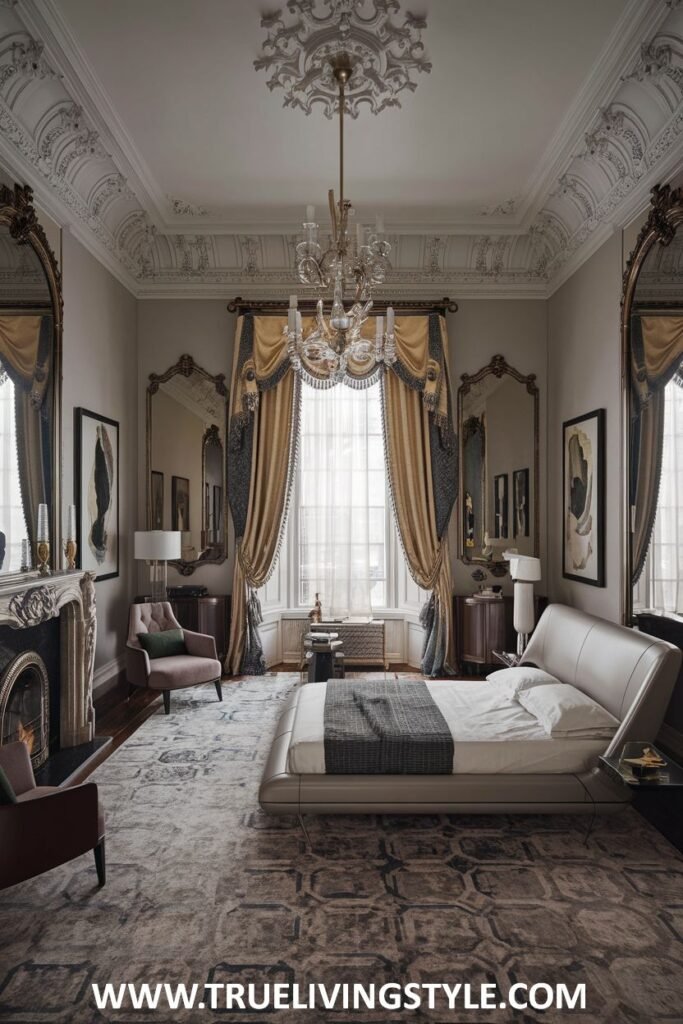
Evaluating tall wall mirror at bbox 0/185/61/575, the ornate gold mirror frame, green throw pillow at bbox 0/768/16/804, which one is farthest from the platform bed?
tall wall mirror at bbox 0/185/61/575

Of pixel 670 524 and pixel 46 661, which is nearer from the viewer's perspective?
pixel 670 524

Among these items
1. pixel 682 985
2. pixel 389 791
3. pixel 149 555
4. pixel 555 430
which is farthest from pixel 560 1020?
pixel 555 430

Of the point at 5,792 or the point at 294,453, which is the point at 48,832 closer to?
the point at 5,792

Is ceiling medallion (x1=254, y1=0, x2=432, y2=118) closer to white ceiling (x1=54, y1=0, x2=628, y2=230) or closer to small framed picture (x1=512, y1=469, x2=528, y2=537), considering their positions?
white ceiling (x1=54, y1=0, x2=628, y2=230)

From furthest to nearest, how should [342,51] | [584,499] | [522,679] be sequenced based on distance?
[584,499], [522,679], [342,51]

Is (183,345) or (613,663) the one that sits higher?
(183,345)

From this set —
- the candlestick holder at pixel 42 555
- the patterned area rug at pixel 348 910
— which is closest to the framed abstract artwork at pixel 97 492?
the candlestick holder at pixel 42 555

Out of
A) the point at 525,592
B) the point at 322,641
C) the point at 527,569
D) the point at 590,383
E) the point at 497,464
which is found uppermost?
the point at 590,383

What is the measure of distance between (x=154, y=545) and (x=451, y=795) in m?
3.66

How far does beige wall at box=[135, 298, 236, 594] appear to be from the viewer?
6715mm

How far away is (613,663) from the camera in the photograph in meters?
3.67

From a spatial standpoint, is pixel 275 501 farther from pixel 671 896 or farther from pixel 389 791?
pixel 671 896

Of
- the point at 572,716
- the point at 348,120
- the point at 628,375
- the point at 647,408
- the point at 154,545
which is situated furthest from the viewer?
the point at 154,545

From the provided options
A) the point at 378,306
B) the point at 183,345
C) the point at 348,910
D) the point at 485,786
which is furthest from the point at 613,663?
the point at 183,345
